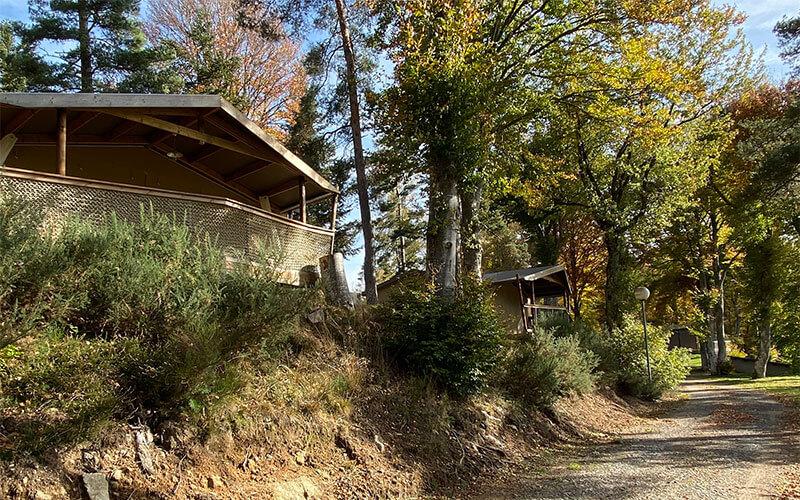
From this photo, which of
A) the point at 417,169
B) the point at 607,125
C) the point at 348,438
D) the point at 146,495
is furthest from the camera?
the point at 607,125

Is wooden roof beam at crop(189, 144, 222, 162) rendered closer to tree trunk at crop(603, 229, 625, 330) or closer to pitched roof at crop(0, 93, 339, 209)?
pitched roof at crop(0, 93, 339, 209)

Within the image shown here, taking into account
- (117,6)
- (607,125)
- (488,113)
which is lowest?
(488,113)

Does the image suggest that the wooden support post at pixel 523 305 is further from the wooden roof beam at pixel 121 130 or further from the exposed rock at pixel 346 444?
the exposed rock at pixel 346 444

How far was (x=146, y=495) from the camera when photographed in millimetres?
3834

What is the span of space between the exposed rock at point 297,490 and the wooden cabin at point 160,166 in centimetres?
279

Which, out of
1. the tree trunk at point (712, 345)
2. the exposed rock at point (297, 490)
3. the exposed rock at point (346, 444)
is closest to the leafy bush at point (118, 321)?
the exposed rock at point (297, 490)

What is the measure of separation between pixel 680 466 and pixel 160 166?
13402 millimetres

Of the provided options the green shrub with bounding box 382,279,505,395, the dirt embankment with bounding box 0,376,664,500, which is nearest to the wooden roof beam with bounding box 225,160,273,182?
the green shrub with bounding box 382,279,505,395

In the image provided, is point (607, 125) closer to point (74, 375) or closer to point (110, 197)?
point (110, 197)

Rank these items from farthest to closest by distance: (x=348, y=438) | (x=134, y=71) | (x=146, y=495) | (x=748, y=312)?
(x=748, y=312) → (x=134, y=71) → (x=348, y=438) → (x=146, y=495)

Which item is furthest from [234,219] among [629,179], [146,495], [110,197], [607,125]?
[629,179]

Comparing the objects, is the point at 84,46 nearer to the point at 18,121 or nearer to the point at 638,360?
the point at 18,121

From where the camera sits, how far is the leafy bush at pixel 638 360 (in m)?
15.8

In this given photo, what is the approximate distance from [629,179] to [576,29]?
8764 millimetres
